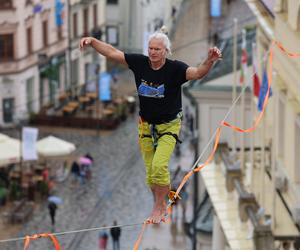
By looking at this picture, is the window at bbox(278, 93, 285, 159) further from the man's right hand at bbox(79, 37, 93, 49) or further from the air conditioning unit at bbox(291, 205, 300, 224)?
the man's right hand at bbox(79, 37, 93, 49)

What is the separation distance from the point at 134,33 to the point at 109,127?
1031 inches

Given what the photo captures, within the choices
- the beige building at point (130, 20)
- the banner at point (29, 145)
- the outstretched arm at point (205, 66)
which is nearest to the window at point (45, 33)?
the beige building at point (130, 20)

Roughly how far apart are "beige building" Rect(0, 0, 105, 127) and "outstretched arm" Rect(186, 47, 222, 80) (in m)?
55.8

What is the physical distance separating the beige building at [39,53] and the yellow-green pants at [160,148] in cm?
5464

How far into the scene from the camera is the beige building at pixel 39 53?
7781 centimetres

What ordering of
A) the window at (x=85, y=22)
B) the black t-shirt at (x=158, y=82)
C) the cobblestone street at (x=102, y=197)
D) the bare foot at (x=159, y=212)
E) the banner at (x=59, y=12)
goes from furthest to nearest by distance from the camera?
the window at (x=85, y=22) < the banner at (x=59, y=12) < the cobblestone street at (x=102, y=197) < the bare foot at (x=159, y=212) < the black t-shirt at (x=158, y=82)

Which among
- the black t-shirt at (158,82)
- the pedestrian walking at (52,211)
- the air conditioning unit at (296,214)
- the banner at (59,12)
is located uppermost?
the banner at (59,12)

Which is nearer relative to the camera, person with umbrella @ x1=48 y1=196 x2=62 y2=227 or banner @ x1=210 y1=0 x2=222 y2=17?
person with umbrella @ x1=48 y1=196 x2=62 y2=227

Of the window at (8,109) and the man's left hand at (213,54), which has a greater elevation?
the man's left hand at (213,54)

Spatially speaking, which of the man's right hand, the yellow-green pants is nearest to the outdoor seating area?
the yellow-green pants

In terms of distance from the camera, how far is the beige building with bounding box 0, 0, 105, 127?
77.8 meters

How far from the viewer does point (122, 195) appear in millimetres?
58156

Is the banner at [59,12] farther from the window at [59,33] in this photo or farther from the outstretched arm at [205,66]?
the outstretched arm at [205,66]

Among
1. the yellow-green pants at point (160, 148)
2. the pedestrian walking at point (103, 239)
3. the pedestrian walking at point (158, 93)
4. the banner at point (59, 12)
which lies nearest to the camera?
the pedestrian walking at point (158, 93)
